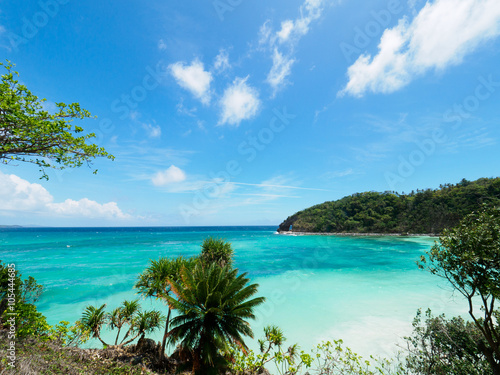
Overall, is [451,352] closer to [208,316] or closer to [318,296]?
[208,316]

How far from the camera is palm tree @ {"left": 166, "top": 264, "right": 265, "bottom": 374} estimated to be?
387 inches

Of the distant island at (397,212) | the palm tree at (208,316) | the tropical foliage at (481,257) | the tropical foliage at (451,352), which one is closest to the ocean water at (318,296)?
the tropical foliage at (451,352)

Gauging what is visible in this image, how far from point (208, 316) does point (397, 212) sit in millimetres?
133816

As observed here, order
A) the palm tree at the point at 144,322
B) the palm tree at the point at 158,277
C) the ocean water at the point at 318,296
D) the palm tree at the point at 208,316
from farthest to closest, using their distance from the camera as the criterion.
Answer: the ocean water at the point at 318,296, the palm tree at the point at 158,277, the palm tree at the point at 144,322, the palm tree at the point at 208,316

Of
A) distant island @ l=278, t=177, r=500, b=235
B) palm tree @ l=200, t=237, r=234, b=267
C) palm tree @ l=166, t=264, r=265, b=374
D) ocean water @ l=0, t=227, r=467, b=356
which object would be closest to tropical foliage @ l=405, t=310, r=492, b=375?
ocean water @ l=0, t=227, r=467, b=356

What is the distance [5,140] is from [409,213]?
5427 inches

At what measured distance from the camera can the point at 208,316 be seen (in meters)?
10.2

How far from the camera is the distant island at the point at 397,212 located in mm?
86188

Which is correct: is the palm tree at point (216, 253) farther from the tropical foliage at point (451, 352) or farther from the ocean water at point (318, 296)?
the tropical foliage at point (451, 352)

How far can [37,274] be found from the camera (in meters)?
35.4

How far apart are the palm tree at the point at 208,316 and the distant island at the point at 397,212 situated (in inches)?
3802

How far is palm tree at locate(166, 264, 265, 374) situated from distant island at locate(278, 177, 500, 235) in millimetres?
96578

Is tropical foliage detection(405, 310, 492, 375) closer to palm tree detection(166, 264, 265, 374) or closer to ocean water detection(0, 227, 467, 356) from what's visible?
ocean water detection(0, 227, 467, 356)

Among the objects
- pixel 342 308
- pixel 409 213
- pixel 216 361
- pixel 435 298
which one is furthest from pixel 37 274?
pixel 409 213
